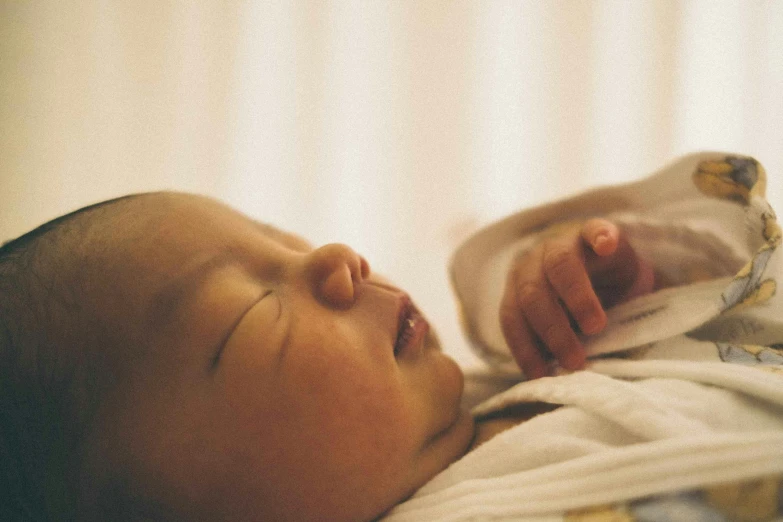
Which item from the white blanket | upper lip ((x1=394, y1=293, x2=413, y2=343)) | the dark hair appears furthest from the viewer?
upper lip ((x1=394, y1=293, x2=413, y2=343))

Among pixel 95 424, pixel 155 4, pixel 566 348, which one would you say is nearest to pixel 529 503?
pixel 566 348

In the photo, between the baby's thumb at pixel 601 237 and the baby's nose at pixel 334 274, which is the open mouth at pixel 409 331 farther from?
the baby's thumb at pixel 601 237

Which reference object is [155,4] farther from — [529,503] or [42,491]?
[529,503]

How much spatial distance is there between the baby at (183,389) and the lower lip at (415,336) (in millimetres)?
38

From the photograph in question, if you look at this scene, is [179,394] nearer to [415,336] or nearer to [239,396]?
[239,396]

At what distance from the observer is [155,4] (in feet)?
3.15

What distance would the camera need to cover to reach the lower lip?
543 millimetres

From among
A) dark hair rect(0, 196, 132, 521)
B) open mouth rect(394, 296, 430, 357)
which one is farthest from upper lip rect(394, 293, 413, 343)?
→ dark hair rect(0, 196, 132, 521)

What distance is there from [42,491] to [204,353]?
19 cm

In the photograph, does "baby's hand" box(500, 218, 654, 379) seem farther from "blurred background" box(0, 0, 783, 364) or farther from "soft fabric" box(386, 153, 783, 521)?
"blurred background" box(0, 0, 783, 364)

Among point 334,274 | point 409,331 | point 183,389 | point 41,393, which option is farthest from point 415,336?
point 41,393

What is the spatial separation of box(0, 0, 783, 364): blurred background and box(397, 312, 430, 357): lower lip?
1.25ft

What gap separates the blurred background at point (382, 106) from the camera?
0.93 m

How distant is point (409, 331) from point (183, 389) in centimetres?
24
